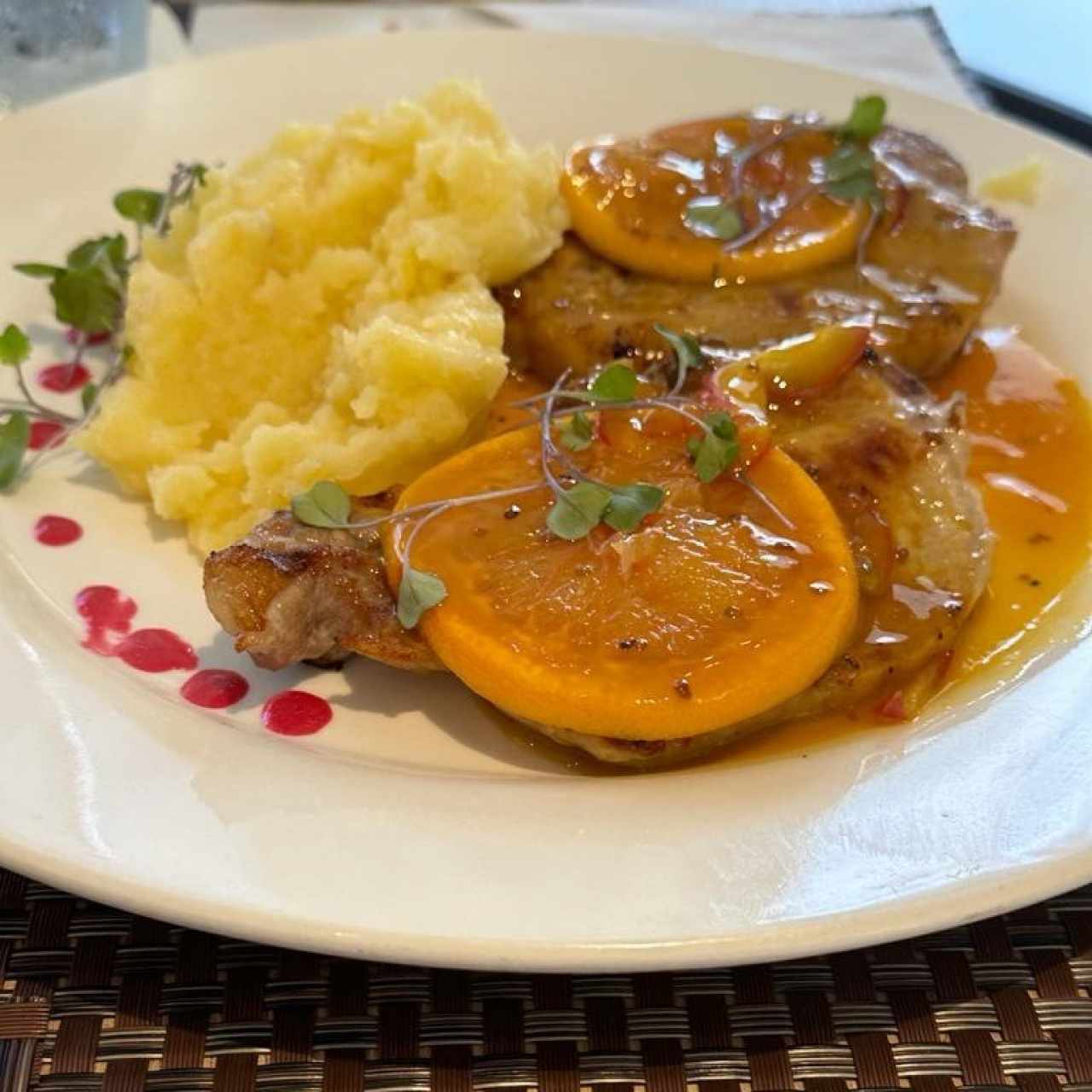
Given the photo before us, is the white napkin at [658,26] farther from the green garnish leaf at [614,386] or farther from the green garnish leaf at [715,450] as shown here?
the green garnish leaf at [715,450]

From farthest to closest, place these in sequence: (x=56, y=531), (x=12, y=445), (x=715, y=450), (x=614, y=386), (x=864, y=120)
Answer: (x=864, y=120), (x=12, y=445), (x=56, y=531), (x=614, y=386), (x=715, y=450)

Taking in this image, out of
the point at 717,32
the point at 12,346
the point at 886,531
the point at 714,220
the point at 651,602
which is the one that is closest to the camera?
the point at 651,602

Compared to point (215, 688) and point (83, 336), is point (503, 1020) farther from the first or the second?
point (83, 336)

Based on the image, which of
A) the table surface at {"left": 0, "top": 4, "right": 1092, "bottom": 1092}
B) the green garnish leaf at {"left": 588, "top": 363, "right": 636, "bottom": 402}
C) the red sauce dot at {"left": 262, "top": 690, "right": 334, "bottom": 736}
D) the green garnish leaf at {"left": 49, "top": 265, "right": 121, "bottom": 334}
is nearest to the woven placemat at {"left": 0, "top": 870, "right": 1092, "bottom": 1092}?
the table surface at {"left": 0, "top": 4, "right": 1092, "bottom": 1092}

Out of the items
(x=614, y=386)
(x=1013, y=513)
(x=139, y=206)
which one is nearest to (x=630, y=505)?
(x=614, y=386)

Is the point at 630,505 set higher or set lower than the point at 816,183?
lower

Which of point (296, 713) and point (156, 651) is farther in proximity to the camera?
point (156, 651)

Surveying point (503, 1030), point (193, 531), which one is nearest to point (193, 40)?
point (193, 531)

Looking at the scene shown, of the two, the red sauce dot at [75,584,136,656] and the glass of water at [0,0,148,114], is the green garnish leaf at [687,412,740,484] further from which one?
the glass of water at [0,0,148,114]
